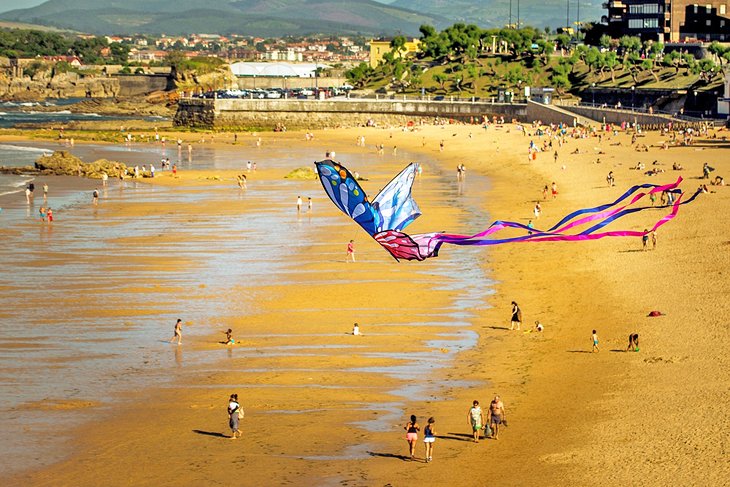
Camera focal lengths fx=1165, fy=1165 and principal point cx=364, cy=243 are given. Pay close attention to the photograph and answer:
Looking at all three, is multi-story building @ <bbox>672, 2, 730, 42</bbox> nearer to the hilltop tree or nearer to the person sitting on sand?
the hilltop tree

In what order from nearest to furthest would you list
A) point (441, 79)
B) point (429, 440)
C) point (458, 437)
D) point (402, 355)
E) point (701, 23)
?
point (429, 440), point (458, 437), point (402, 355), point (441, 79), point (701, 23)

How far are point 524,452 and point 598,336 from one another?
8.44 metres

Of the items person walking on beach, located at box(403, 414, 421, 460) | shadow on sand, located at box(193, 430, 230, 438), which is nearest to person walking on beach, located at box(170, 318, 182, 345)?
shadow on sand, located at box(193, 430, 230, 438)

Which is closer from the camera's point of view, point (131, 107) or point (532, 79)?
point (532, 79)

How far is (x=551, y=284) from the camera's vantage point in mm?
34344

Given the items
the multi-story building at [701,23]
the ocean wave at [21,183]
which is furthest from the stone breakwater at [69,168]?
the multi-story building at [701,23]

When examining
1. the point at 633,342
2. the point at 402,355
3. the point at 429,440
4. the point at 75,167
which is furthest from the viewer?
the point at 75,167

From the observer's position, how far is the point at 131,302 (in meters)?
32.5

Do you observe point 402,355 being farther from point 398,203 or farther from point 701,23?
point 701,23

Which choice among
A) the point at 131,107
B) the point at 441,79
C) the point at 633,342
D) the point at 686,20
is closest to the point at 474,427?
the point at 633,342

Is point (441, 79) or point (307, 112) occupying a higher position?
point (441, 79)

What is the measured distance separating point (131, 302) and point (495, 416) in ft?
48.5

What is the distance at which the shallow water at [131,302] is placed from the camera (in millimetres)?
24016

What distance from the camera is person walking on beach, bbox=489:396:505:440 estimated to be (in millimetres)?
20750
